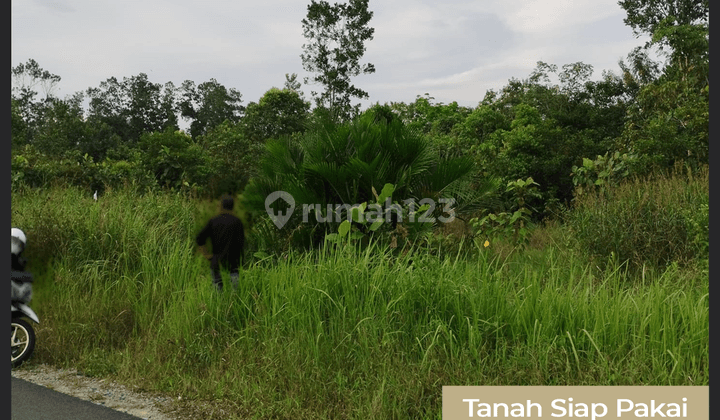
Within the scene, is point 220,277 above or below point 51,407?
above

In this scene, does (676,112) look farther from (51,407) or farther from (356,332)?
(51,407)

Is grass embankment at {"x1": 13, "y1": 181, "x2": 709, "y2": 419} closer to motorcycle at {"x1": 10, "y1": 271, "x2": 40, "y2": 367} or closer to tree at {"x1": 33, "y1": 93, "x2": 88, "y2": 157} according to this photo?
motorcycle at {"x1": 10, "y1": 271, "x2": 40, "y2": 367}

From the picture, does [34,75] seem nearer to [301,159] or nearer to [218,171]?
[218,171]

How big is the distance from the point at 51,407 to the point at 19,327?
1.14m

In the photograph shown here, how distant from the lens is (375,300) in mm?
5055

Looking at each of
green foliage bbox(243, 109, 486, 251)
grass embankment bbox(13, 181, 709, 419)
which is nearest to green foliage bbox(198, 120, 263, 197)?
green foliage bbox(243, 109, 486, 251)

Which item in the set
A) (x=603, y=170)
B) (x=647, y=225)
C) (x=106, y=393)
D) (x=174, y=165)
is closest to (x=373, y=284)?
(x=106, y=393)

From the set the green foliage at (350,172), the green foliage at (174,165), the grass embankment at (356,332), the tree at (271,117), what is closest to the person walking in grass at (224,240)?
the grass embankment at (356,332)

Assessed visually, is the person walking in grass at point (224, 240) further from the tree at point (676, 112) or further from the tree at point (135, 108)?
the tree at point (135, 108)

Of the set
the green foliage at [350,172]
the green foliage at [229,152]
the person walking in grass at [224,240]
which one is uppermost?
the green foliage at [229,152]

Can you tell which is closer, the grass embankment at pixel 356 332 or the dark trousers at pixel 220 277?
the grass embankment at pixel 356 332

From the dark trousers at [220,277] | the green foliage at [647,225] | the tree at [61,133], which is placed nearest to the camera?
the dark trousers at [220,277]

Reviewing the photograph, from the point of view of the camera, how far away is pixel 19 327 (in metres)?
5.25

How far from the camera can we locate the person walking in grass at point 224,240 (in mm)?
5875
